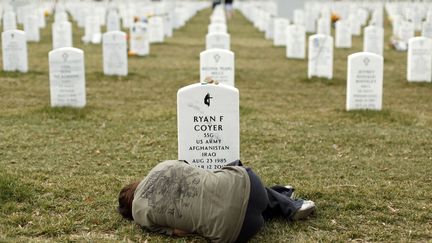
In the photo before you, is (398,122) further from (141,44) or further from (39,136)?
(141,44)

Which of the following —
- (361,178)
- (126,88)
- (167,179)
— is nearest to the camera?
(167,179)

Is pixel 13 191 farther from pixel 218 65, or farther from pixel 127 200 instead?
pixel 218 65

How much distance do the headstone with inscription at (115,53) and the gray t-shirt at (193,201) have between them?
9058 millimetres

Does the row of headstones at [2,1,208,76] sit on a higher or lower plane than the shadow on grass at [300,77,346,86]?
higher

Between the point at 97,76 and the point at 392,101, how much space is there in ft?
20.5

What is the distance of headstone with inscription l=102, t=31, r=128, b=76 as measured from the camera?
46.0 feet

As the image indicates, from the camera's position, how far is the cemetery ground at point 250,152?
5.61m

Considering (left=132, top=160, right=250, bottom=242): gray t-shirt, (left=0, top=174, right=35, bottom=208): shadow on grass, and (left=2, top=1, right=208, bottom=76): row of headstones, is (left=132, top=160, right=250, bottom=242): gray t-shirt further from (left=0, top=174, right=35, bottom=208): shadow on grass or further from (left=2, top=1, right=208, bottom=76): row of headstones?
(left=2, top=1, right=208, bottom=76): row of headstones

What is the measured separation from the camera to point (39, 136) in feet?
29.3

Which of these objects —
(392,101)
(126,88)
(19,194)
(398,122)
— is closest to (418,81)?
(392,101)

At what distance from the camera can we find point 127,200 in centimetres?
556

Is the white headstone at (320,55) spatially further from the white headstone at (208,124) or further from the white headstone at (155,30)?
the white headstone at (155,30)

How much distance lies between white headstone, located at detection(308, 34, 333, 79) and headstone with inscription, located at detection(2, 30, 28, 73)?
19.7 feet

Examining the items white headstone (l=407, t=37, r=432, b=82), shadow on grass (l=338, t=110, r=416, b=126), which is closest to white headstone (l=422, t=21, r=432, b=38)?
white headstone (l=407, t=37, r=432, b=82)
